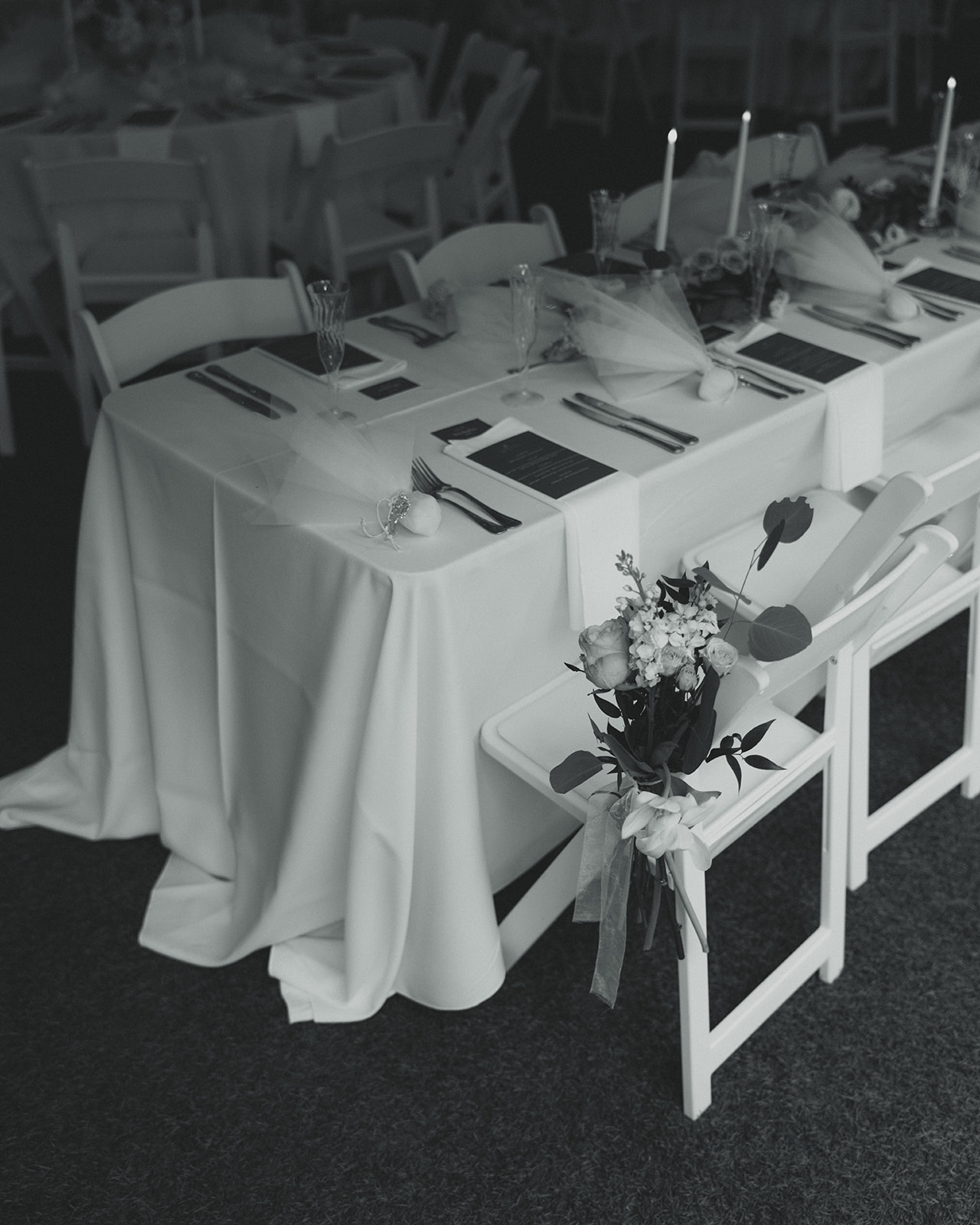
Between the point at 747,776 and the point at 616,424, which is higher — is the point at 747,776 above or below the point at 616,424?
below

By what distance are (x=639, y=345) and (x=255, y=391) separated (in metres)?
0.64

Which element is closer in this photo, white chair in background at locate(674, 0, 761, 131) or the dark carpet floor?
the dark carpet floor

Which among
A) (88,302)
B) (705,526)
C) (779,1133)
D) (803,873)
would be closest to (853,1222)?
(779,1133)

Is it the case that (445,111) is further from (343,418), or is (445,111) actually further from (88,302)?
(343,418)

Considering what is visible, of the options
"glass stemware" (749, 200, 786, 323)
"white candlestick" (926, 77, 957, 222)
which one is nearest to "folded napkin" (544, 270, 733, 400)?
"glass stemware" (749, 200, 786, 323)

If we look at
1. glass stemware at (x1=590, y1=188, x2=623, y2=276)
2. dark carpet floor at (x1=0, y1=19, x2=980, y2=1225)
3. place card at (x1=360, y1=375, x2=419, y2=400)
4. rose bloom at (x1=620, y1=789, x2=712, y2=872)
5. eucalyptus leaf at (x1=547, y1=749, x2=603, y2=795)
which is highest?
glass stemware at (x1=590, y1=188, x2=623, y2=276)

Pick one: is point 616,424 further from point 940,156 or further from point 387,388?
point 940,156

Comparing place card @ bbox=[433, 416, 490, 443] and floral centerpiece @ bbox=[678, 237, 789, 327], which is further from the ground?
floral centerpiece @ bbox=[678, 237, 789, 327]

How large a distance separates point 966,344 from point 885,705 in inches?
29.2

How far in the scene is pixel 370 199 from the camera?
13.7 feet

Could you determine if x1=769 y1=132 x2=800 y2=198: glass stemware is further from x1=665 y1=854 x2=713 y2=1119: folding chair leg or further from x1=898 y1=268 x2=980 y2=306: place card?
x1=665 y1=854 x2=713 y2=1119: folding chair leg

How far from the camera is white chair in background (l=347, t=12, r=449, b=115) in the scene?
5.17 m

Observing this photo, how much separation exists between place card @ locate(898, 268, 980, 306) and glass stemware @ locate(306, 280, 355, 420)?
1239mm

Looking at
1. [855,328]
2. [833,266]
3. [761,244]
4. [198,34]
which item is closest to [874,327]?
[855,328]
